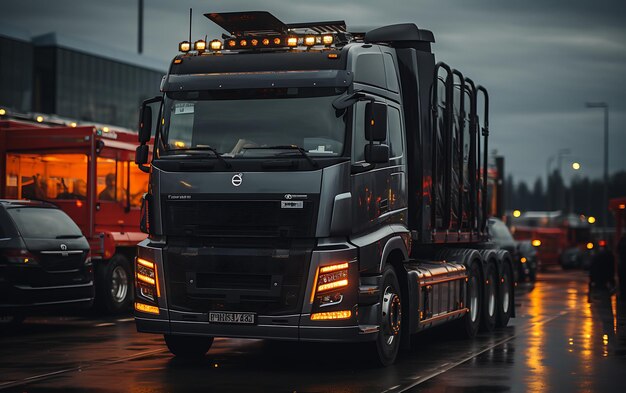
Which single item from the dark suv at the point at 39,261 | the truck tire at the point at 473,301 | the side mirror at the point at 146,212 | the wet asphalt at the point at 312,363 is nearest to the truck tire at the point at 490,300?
the truck tire at the point at 473,301

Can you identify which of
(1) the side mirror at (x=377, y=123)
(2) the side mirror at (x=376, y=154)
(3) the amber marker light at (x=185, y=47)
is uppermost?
(3) the amber marker light at (x=185, y=47)

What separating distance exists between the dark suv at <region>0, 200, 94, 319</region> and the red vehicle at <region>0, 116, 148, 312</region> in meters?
3.17

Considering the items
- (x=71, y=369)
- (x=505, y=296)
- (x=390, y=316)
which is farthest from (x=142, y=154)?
(x=505, y=296)

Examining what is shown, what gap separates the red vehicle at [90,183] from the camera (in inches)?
847

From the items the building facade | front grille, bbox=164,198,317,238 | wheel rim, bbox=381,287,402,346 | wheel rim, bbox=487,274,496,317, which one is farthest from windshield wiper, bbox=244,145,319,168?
the building facade

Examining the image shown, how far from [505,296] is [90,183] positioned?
7.79m

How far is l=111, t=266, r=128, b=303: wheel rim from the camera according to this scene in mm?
21609

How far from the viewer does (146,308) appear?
42.2 feet

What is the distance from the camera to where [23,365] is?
42.3 feet

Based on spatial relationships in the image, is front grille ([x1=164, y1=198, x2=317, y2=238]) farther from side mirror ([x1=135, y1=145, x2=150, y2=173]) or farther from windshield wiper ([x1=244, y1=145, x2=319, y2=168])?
side mirror ([x1=135, y1=145, x2=150, y2=173])

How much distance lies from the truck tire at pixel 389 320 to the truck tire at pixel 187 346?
2.25m

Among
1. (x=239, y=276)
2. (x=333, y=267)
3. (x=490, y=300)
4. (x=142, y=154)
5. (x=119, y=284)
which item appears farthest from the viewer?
(x=119, y=284)

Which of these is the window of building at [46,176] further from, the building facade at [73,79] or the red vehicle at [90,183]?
the building facade at [73,79]

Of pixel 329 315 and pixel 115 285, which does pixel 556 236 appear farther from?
pixel 329 315
